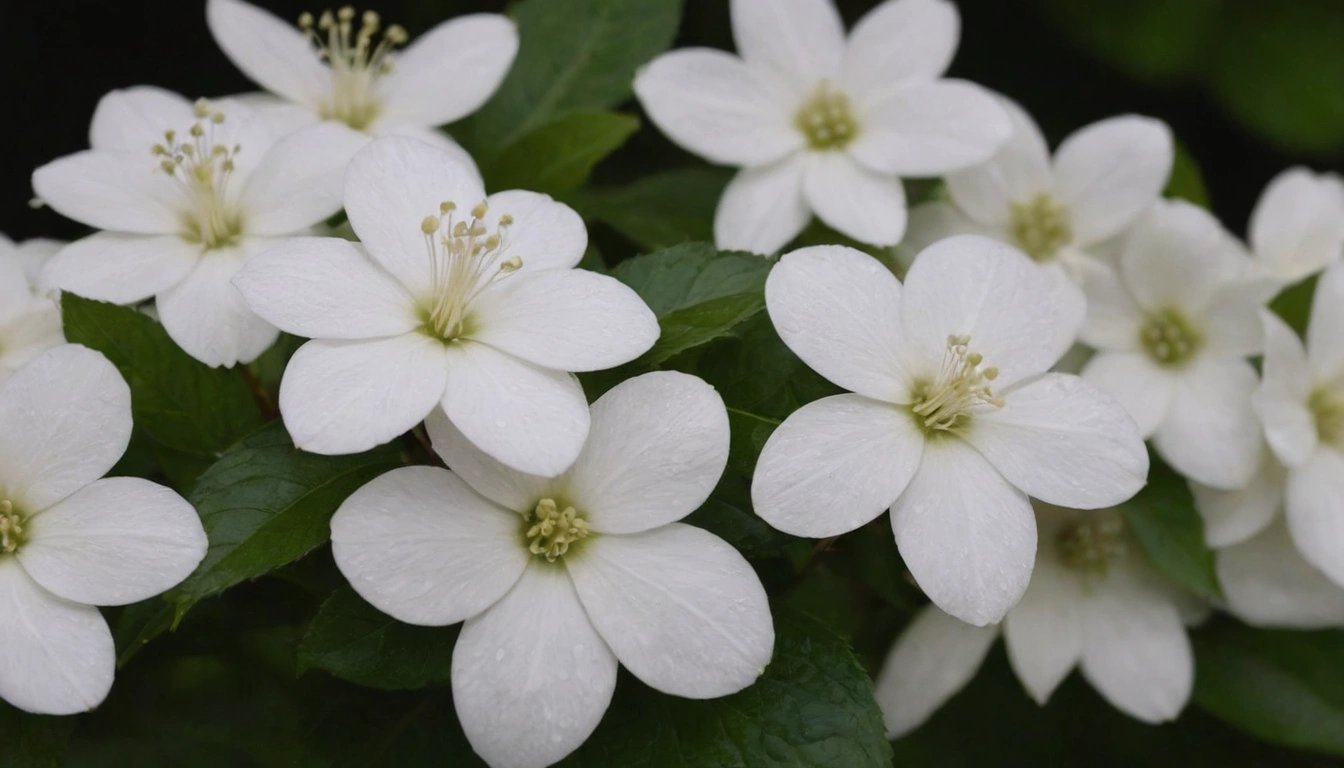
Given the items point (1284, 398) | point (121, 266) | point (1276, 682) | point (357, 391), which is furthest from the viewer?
point (1276, 682)

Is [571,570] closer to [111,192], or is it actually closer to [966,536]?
[966,536]

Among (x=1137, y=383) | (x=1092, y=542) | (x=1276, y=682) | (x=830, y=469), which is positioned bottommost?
(x=1276, y=682)

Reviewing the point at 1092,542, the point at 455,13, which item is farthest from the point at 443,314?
the point at 455,13

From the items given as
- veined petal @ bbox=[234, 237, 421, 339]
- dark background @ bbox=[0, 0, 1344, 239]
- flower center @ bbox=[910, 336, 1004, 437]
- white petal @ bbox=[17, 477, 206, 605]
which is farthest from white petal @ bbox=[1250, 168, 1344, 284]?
white petal @ bbox=[17, 477, 206, 605]

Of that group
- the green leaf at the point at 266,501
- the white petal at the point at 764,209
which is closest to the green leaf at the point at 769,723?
the green leaf at the point at 266,501

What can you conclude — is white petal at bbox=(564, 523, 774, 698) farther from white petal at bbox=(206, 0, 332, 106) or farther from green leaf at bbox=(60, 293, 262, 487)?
white petal at bbox=(206, 0, 332, 106)

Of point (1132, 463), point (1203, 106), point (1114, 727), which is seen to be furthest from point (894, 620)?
point (1203, 106)

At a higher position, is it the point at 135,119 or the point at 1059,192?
the point at 135,119

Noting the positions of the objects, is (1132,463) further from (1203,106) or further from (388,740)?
(1203,106)
